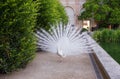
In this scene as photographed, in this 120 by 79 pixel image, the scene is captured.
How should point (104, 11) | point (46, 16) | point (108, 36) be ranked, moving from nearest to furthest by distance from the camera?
point (46, 16) → point (108, 36) → point (104, 11)

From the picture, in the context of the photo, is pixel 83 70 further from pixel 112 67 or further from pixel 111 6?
pixel 111 6

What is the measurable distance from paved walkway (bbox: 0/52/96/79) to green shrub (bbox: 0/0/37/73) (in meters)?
0.27

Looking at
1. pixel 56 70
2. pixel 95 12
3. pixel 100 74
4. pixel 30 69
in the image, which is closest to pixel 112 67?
pixel 100 74

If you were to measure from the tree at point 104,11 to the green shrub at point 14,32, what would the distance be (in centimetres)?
3229

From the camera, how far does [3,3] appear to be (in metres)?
5.80

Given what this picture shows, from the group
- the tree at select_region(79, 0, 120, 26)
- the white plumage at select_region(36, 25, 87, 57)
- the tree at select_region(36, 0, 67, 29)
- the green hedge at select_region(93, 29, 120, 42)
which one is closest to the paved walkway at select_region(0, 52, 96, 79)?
the white plumage at select_region(36, 25, 87, 57)

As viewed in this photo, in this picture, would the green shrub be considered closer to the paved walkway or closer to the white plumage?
the paved walkway

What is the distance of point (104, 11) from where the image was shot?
38.9 m

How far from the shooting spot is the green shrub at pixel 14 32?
5848 mm

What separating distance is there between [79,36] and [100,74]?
5.89 ft

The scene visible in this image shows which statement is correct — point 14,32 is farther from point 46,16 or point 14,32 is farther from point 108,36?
point 108,36

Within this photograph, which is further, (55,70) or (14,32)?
(55,70)

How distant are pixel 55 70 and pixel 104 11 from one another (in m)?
32.7

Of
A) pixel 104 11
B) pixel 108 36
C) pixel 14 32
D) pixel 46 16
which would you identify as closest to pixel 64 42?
pixel 14 32
